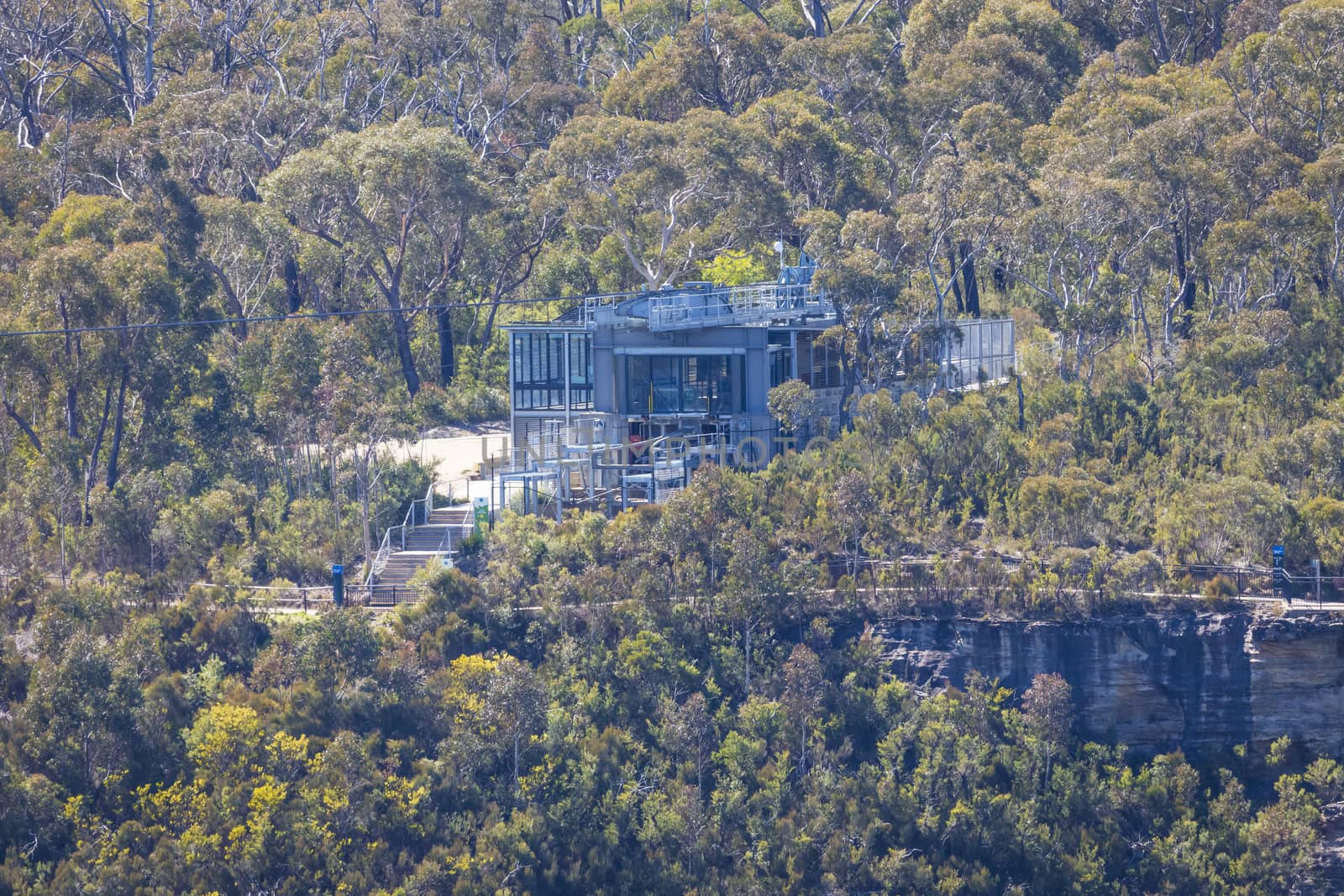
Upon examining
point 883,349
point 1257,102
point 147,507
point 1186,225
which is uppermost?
point 1257,102

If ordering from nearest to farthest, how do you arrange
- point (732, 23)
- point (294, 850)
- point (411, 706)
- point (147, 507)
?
point (294, 850)
point (411, 706)
point (147, 507)
point (732, 23)

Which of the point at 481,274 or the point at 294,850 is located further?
the point at 481,274

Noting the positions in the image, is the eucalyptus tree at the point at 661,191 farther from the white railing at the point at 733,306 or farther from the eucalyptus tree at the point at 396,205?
the white railing at the point at 733,306

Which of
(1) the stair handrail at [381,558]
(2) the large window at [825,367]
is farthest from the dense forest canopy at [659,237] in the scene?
(1) the stair handrail at [381,558]

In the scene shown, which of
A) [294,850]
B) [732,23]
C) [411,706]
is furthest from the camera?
[732,23]

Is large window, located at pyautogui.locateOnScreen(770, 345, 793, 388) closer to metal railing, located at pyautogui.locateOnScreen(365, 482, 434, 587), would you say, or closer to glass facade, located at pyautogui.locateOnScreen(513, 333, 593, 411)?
glass facade, located at pyautogui.locateOnScreen(513, 333, 593, 411)

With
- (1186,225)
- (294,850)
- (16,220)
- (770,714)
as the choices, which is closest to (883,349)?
(1186,225)

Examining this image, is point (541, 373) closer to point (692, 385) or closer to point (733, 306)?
point (692, 385)

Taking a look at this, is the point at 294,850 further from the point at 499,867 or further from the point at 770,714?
the point at 770,714
